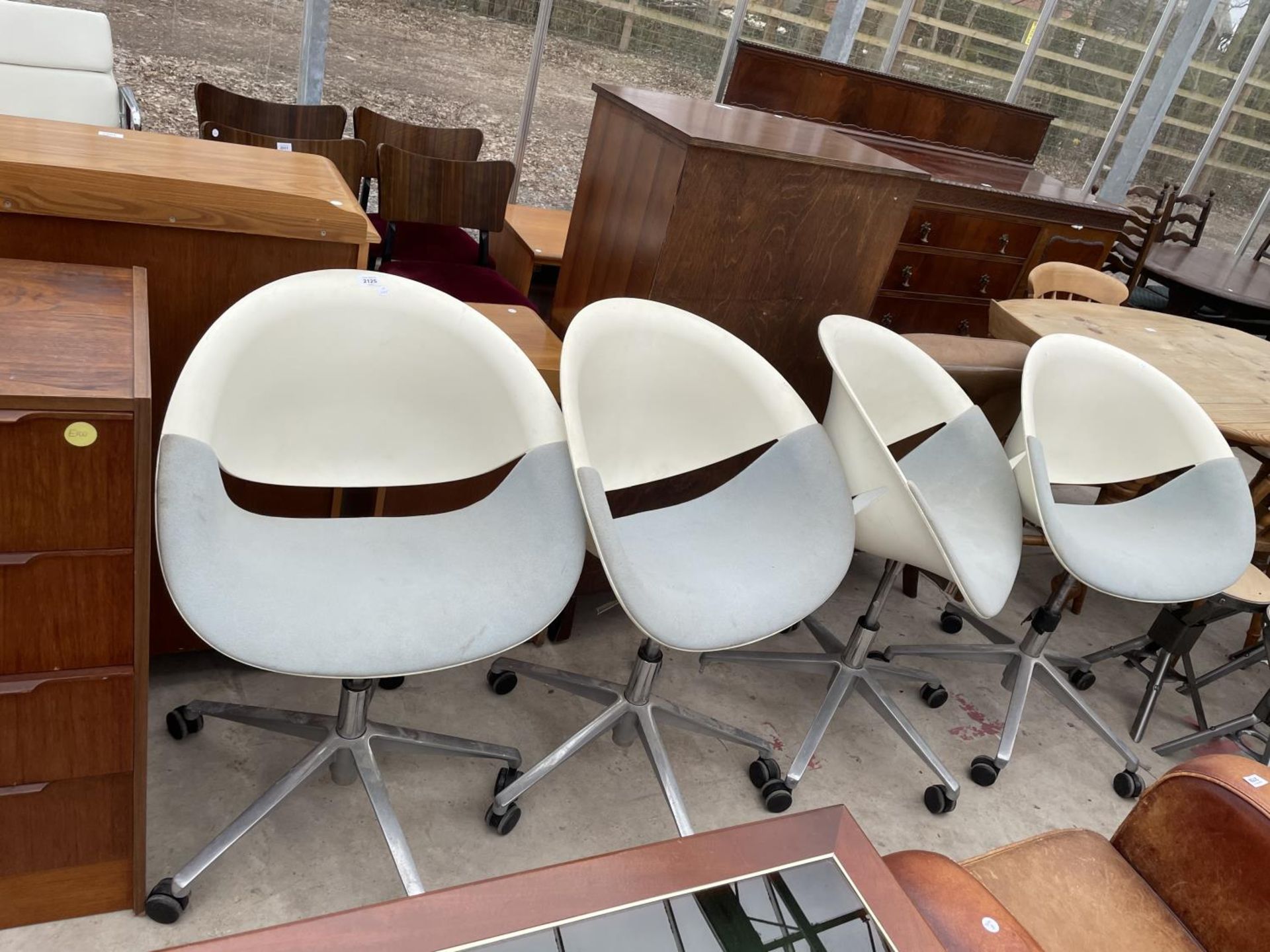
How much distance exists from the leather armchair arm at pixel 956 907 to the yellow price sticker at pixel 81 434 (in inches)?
44.4

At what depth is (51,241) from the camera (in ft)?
5.08

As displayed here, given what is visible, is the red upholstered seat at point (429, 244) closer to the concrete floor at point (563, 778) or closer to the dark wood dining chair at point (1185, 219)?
the concrete floor at point (563, 778)

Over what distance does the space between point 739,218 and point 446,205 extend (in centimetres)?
144

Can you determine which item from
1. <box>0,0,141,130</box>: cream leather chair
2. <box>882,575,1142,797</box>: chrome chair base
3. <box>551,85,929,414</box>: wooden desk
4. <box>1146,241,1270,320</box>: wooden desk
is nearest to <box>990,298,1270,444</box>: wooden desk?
<box>882,575,1142,797</box>: chrome chair base

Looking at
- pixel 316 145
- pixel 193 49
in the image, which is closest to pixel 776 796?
pixel 316 145

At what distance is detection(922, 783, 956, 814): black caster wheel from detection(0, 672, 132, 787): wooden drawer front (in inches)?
63.6

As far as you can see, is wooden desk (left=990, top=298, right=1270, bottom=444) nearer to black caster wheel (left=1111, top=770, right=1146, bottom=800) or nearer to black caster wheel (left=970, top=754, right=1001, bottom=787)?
black caster wheel (left=1111, top=770, right=1146, bottom=800)

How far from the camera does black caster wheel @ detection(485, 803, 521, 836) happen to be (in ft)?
5.91

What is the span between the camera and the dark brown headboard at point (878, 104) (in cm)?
411

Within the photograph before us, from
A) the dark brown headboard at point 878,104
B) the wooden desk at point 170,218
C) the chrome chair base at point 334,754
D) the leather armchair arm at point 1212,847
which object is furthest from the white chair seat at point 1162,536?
the dark brown headboard at point 878,104

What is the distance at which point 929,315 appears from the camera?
416 cm

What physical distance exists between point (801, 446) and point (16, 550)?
4.36 ft

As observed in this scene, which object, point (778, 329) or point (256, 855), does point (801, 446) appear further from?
point (256, 855)

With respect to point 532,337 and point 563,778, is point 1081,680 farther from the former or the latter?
point 532,337
